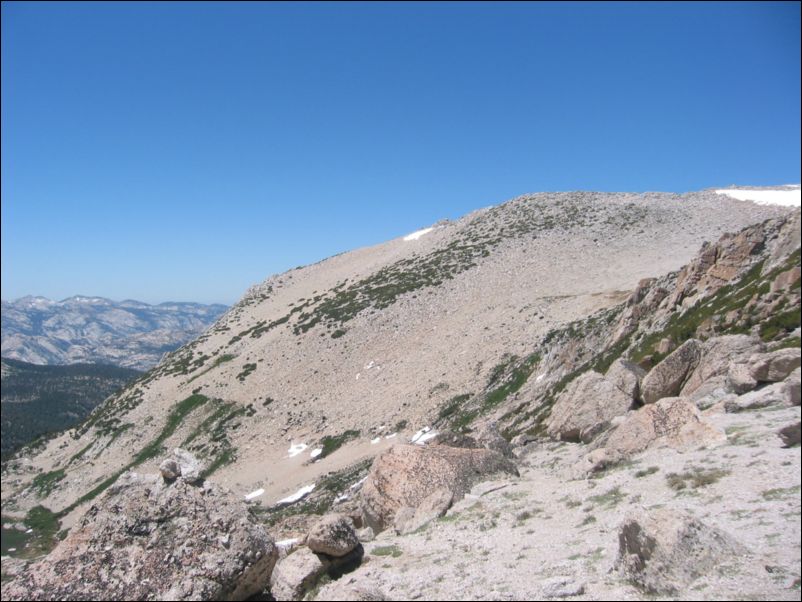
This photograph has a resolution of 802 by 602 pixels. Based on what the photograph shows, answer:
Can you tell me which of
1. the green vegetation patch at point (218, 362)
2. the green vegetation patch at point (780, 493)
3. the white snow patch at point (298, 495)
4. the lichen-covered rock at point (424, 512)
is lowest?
the white snow patch at point (298, 495)

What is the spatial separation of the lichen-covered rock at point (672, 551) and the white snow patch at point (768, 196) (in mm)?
78823

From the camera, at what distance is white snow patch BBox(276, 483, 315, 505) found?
33.5 metres

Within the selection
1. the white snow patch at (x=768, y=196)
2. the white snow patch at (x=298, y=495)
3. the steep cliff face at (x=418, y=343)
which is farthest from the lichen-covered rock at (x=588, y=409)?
the white snow patch at (x=768, y=196)

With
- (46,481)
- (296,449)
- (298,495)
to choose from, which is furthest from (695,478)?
(46,481)

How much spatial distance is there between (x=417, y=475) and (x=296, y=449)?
3040 centimetres

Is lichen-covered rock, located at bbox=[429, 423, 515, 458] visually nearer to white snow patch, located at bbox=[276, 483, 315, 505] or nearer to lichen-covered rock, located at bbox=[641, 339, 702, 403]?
lichen-covered rock, located at bbox=[641, 339, 702, 403]

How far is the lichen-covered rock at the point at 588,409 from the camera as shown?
1958 cm

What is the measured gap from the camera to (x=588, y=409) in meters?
20.4

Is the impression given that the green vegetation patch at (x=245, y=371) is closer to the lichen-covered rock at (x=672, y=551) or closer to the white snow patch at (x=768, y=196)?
the lichen-covered rock at (x=672, y=551)

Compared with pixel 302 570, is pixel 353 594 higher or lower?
higher

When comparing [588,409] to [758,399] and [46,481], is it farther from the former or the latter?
[46,481]

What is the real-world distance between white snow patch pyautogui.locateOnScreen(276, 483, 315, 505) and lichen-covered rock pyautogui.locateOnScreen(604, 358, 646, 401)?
21.6m

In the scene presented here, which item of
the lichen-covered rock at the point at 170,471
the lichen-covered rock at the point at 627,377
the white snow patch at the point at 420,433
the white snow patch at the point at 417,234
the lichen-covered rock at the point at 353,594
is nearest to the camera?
the lichen-covered rock at the point at 353,594

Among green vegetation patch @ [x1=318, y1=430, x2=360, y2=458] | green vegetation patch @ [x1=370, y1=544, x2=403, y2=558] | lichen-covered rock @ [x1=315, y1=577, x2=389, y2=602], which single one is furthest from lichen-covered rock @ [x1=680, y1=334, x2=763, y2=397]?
green vegetation patch @ [x1=318, y1=430, x2=360, y2=458]
